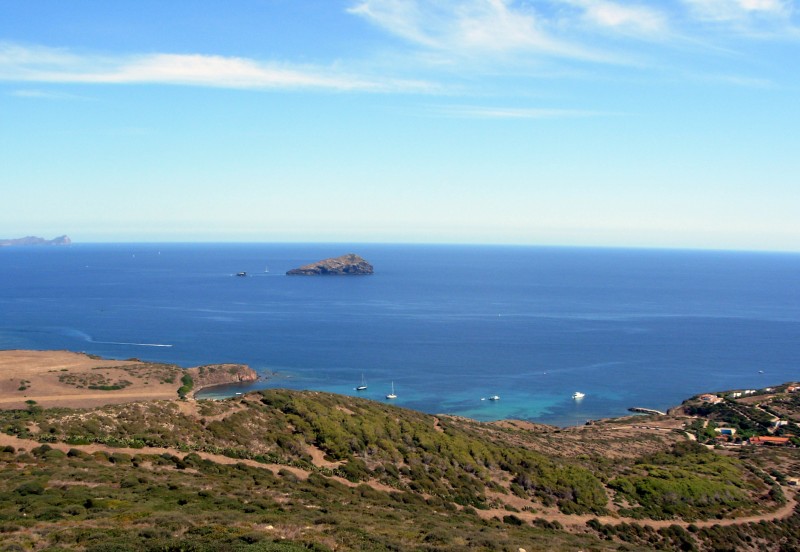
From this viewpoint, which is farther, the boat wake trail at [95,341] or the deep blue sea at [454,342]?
the boat wake trail at [95,341]

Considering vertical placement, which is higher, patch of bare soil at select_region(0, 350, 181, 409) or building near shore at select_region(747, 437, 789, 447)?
patch of bare soil at select_region(0, 350, 181, 409)

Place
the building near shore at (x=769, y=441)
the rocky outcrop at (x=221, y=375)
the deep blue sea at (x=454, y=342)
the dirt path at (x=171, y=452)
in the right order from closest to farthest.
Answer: the dirt path at (x=171, y=452) < the building near shore at (x=769, y=441) < the rocky outcrop at (x=221, y=375) < the deep blue sea at (x=454, y=342)

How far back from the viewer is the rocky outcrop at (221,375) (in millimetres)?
86625

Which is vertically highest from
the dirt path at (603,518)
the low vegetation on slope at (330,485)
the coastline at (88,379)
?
the low vegetation on slope at (330,485)

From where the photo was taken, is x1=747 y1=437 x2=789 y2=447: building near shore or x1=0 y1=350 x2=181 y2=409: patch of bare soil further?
x1=0 y1=350 x2=181 y2=409: patch of bare soil

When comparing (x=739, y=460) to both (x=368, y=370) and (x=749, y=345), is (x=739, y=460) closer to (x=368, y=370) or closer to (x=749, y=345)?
(x=368, y=370)

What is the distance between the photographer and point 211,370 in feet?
293

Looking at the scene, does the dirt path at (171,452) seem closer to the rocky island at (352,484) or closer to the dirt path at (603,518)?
the rocky island at (352,484)

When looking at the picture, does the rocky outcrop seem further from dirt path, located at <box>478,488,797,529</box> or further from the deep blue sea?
dirt path, located at <box>478,488,797,529</box>

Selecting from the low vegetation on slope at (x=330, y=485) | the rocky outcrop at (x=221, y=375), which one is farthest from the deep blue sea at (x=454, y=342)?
the low vegetation on slope at (x=330, y=485)

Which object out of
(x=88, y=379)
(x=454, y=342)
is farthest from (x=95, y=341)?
(x=454, y=342)

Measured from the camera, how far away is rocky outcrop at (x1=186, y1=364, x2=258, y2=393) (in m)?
86.6

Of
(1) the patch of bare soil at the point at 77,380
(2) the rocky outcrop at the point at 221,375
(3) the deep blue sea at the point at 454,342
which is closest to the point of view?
(1) the patch of bare soil at the point at 77,380

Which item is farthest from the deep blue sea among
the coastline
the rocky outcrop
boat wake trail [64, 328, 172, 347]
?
the coastline
